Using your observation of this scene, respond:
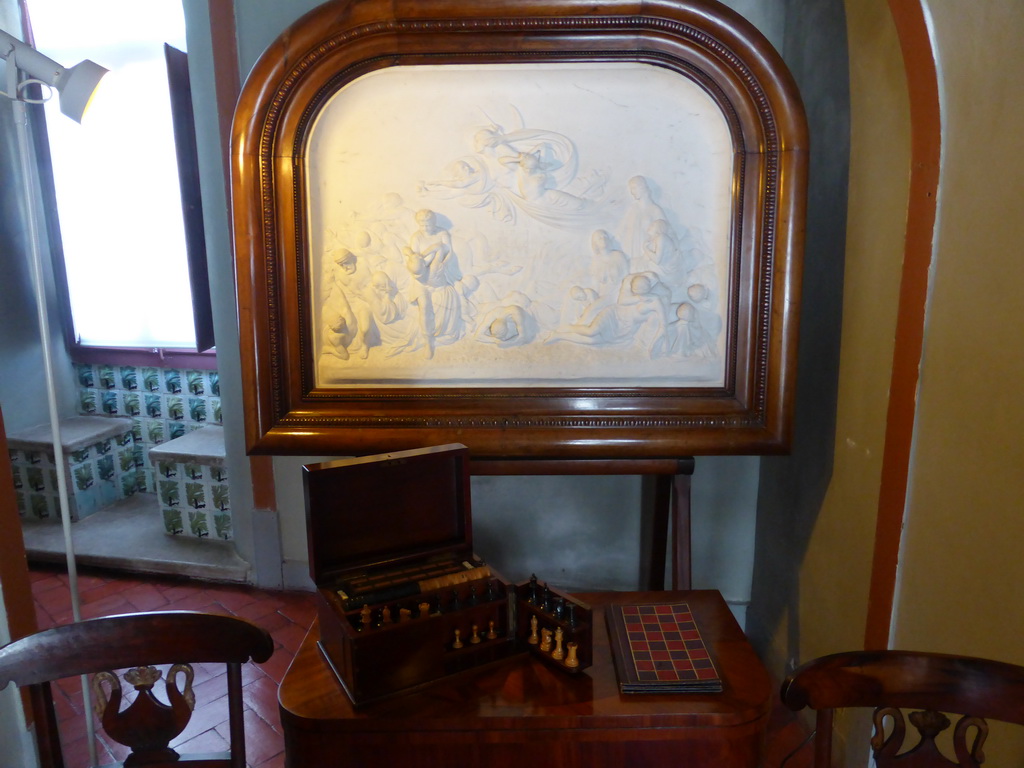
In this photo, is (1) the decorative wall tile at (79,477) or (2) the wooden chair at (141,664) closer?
(2) the wooden chair at (141,664)

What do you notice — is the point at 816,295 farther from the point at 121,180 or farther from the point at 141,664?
the point at 121,180

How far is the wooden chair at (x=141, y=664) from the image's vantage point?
3.85ft

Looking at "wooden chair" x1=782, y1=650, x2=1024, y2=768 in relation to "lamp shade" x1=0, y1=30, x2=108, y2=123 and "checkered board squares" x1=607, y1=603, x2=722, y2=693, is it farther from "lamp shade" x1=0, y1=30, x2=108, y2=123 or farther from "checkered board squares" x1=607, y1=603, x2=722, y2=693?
"lamp shade" x1=0, y1=30, x2=108, y2=123

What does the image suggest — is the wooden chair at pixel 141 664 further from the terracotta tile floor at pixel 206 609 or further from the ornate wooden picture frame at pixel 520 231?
the terracotta tile floor at pixel 206 609

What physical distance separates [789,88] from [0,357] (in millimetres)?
3666

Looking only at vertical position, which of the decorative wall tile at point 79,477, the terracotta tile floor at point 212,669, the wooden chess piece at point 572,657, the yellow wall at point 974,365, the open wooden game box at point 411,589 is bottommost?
the terracotta tile floor at point 212,669

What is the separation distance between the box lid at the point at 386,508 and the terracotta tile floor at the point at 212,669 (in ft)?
3.06

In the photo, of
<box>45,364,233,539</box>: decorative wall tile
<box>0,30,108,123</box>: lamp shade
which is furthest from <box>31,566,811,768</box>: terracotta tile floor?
<box>0,30,108,123</box>: lamp shade

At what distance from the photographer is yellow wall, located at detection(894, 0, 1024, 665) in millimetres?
1253

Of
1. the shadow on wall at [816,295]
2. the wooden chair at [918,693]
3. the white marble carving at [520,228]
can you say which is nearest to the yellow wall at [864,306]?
the shadow on wall at [816,295]

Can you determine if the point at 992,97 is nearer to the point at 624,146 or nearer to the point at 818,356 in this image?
the point at 624,146

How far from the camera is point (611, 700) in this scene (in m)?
1.44

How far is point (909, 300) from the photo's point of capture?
1582 millimetres

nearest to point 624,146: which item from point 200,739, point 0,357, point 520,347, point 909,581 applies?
point 520,347
